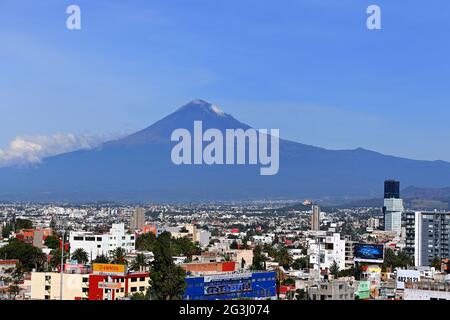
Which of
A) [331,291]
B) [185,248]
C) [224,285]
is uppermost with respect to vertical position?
[224,285]

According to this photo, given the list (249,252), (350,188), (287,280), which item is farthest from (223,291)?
(350,188)

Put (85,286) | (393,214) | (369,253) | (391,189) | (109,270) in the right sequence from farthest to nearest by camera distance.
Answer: (391,189)
(393,214)
(369,253)
(109,270)
(85,286)

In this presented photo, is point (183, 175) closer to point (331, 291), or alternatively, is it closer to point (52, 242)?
point (52, 242)

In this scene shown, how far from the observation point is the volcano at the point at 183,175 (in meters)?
43.9

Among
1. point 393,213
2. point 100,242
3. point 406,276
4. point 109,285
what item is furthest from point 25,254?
point 393,213

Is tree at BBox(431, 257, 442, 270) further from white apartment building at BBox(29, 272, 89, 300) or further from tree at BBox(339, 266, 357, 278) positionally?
white apartment building at BBox(29, 272, 89, 300)

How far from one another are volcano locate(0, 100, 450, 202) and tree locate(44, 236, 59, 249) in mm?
20291

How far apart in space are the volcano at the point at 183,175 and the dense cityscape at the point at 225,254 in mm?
2972

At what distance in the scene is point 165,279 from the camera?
31.3 feet

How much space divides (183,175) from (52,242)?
95.5 ft

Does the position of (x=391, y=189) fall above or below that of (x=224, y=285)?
above
